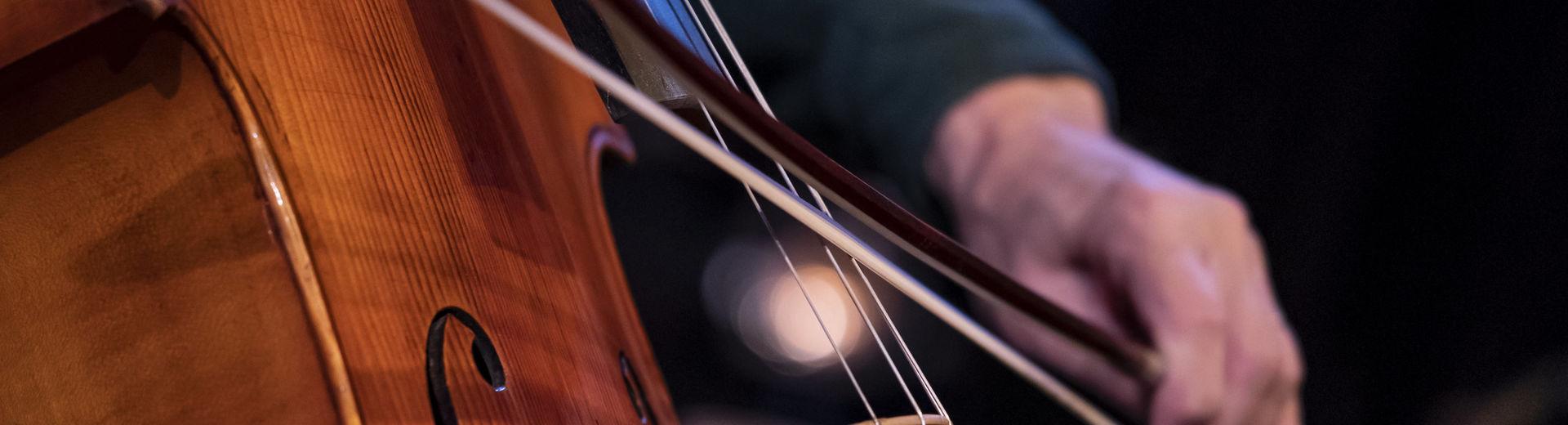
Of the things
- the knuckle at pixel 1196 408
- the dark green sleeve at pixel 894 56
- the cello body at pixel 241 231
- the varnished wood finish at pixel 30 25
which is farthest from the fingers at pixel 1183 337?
the varnished wood finish at pixel 30 25

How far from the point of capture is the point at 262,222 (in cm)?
19

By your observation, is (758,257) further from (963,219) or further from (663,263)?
(963,219)

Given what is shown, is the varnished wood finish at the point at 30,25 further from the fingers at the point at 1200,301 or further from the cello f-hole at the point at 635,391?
the fingers at the point at 1200,301

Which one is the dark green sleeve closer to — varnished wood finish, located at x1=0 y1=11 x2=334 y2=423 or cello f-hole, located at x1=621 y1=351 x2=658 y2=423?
cello f-hole, located at x1=621 y1=351 x2=658 y2=423

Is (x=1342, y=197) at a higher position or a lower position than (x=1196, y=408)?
higher

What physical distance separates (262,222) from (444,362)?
0.05 m

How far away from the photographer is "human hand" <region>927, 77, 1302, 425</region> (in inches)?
15.9

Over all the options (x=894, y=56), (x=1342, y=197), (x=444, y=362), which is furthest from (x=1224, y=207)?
(x=1342, y=197)

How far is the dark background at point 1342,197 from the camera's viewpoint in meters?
Answer: 0.76

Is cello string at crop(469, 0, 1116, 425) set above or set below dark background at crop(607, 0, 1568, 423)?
below

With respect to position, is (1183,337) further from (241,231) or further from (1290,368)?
(241,231)

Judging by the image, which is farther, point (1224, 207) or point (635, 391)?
point (1224, 207)

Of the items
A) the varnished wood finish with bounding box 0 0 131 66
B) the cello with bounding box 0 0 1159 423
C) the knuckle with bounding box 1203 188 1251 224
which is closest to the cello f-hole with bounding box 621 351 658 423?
the cello with bounding box 0 0 1159 423

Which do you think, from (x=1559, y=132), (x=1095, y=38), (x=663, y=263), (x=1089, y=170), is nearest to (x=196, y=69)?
(x=1089, y=170)
